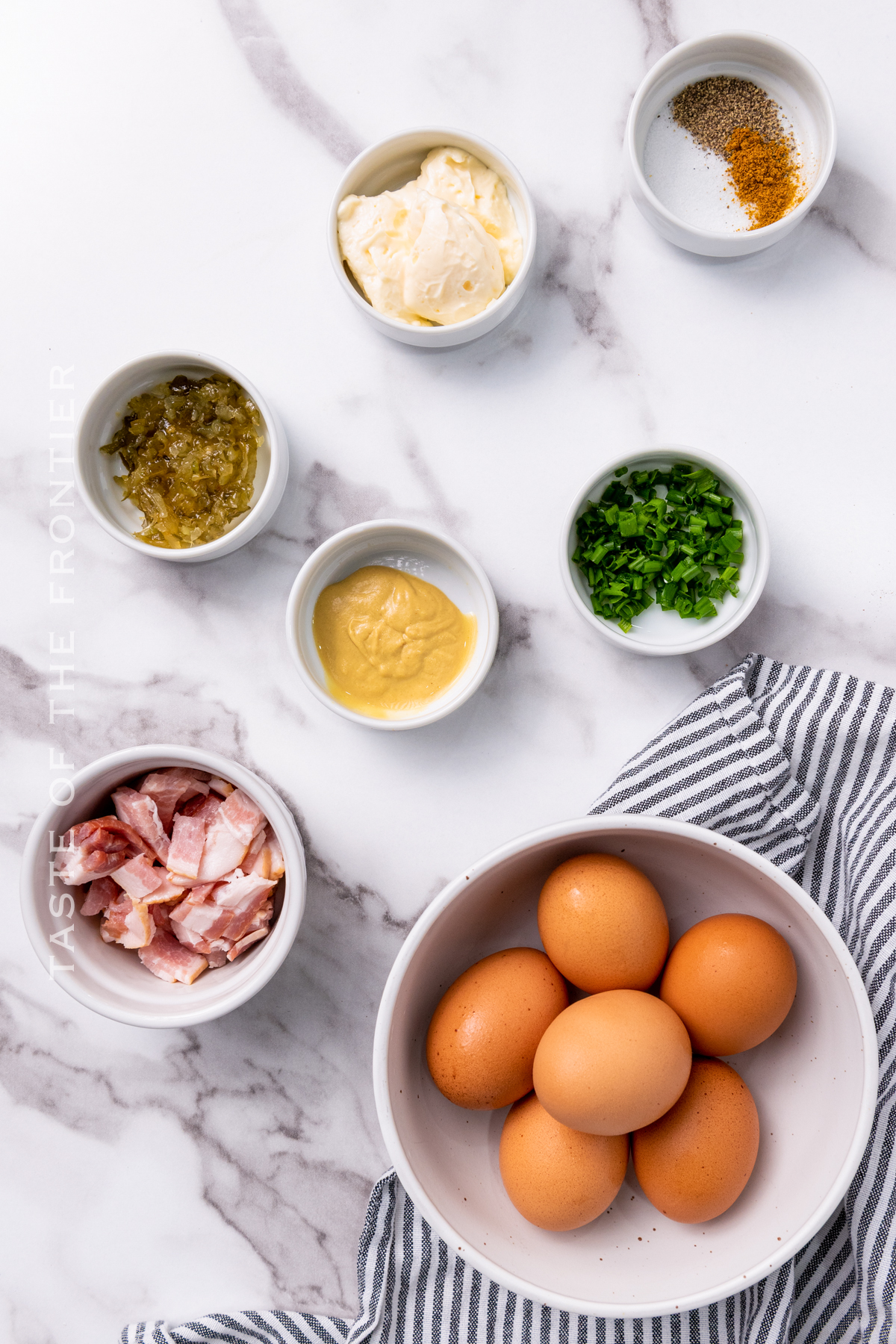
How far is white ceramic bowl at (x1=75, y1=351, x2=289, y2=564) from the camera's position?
109 centimetres

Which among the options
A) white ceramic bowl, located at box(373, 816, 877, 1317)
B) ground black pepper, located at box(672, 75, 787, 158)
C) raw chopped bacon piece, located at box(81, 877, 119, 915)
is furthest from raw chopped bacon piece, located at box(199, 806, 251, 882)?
ground black pepper, located at box(672, 75, 787, 158)

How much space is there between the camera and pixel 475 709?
3.83ft

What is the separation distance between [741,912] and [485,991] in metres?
0.29

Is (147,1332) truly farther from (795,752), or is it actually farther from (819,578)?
(819,578)

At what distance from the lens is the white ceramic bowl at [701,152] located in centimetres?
108

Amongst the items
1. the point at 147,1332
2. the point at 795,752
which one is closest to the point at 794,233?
the point at 795,752

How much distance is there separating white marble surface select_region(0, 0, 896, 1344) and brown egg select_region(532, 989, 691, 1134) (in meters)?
0.33

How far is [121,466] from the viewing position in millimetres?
1153

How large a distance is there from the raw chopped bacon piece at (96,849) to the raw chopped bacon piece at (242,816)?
0.36 ft

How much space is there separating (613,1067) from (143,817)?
58 cm

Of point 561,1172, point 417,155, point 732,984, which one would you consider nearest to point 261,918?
point 561,1172

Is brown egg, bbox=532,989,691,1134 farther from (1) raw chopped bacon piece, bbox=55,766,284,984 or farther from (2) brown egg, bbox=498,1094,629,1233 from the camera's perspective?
(1) raw chopped bacon piece, bbox=55,766,284,984

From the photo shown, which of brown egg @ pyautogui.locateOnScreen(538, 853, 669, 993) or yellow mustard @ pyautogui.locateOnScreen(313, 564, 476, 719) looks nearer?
brown egg @ pyautogui.locateOnScreen(538, 853, 669, 993)

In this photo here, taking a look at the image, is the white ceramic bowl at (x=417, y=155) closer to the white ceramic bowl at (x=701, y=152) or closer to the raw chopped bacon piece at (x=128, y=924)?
the white ceramic bowl at (x=701, y=152)
